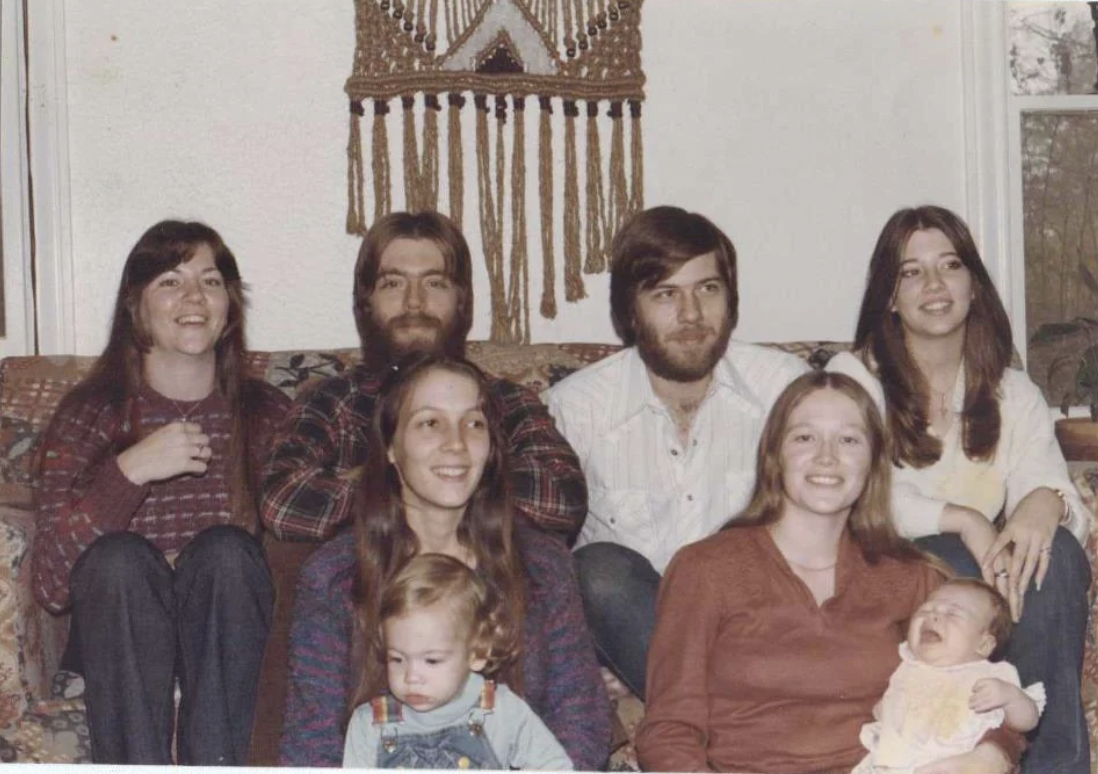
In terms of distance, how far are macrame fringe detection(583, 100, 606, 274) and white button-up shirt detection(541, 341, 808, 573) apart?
1.80ft

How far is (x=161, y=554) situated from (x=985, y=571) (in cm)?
109

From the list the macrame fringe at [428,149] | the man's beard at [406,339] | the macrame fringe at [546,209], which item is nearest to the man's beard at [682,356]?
the man's beard at [406,339]

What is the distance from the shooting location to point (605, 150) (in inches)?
112

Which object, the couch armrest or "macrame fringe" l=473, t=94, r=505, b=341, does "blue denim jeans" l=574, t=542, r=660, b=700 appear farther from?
"macrame fringe" l=473, t=94, r=505, b=341

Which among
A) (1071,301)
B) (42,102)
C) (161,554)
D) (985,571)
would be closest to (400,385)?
(161,554)

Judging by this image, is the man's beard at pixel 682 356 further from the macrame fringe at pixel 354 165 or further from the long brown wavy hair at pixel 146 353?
the macrame fringe at pixel 354 165

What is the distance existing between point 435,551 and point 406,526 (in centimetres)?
5

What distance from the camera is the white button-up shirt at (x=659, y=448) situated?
7.30ft

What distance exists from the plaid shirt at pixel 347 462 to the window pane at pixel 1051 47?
129cm

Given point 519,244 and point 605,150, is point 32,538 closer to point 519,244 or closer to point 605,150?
point 519,244

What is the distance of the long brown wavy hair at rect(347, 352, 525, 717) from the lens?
6.00 ft

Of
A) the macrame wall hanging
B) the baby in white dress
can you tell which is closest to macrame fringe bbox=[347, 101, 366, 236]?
the macrame wall hanging

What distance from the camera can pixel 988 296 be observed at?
2.28 m

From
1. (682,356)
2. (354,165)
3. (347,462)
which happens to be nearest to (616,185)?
(354,165)
